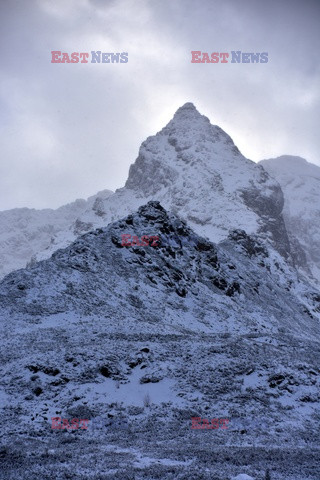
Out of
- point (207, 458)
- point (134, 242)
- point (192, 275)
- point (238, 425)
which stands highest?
point (134, 242)

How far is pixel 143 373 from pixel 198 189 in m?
121

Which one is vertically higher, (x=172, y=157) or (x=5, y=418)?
(x=172, y=157)

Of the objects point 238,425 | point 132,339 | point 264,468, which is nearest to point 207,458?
point 264,468

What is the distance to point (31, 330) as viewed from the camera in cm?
3372

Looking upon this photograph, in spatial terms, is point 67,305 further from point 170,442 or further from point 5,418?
point 170,442

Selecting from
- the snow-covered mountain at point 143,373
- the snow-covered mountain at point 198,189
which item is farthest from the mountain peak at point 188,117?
the snow-covered mountain at point 143,373

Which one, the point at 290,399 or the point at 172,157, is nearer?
the point at 290,399

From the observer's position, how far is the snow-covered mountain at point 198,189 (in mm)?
130375

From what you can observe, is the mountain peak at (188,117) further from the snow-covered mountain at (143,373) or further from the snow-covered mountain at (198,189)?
the snow-covered mountain at (143,373)

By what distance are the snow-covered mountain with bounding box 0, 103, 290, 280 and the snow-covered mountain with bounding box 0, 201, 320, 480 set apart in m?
65.1

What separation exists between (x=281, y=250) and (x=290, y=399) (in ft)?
416

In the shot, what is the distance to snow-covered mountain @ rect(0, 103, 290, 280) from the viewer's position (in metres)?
130

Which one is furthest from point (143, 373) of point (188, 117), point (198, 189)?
point (188, 117)

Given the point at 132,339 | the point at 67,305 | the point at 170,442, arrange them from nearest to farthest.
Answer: the point at 170,442
the point at 132,339
the point at 67,305
